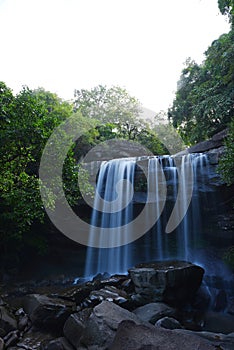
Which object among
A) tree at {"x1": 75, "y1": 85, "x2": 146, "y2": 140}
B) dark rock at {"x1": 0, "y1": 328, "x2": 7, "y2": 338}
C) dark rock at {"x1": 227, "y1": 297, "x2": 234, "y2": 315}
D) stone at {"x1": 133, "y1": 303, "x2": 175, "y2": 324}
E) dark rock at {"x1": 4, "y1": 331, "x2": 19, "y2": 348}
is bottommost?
dark rock at {"x1": 227, "y1": 297, "x2": 234, "y2": 315}

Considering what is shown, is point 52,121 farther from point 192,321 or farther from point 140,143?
point 140,143

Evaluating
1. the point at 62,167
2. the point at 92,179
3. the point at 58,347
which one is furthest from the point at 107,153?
the point at 58,347

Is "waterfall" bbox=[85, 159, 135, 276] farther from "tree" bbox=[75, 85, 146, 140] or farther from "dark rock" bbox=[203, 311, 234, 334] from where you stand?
"tree" bbox=[75, 85, 146, 140]

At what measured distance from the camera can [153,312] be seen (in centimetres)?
663

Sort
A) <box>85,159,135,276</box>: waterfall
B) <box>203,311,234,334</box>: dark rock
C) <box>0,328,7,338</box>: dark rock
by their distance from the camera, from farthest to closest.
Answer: <box>85,159,135,276</box>: waterfall → <box>203,311,234,334</box>: dark rock → <box>0,328,7,338</box>: dark rock

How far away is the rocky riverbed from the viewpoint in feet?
13.3

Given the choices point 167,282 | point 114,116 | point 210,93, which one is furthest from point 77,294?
point 114,116

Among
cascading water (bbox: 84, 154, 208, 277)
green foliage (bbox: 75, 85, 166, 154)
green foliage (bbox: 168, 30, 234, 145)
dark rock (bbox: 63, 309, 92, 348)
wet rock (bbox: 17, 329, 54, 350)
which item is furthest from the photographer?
green foliage (bbox: 75, 85, 166, 154)

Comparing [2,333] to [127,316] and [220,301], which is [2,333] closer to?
[127,316]

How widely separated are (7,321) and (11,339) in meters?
0.56

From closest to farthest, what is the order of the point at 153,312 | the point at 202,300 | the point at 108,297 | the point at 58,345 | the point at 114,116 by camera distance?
the point at 58,345 → the point at 153,312 → the point at 108,297 → the point at 202,300 → the point at 114,116

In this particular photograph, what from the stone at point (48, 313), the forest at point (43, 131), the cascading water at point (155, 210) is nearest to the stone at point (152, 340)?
the stone at point (48, 313)

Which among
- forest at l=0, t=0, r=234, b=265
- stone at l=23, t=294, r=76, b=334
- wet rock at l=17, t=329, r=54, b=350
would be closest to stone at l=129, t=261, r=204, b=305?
stone at l=23, t=294, r=76, b=334

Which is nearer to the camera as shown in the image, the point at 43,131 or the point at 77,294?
the point at 77,294
